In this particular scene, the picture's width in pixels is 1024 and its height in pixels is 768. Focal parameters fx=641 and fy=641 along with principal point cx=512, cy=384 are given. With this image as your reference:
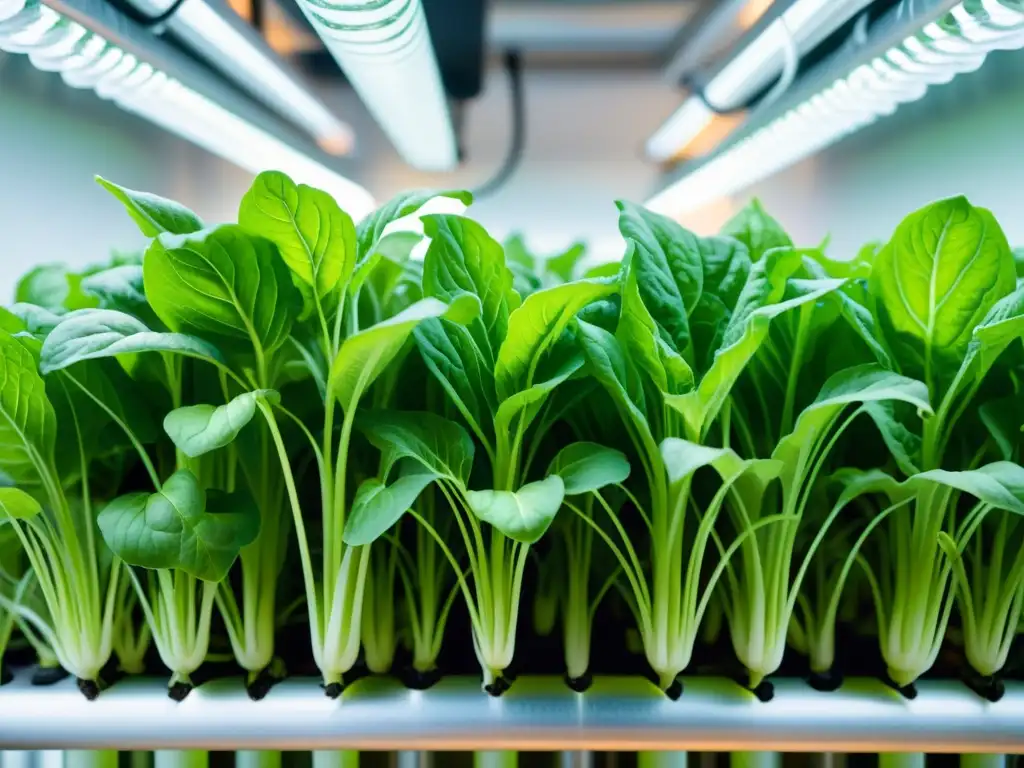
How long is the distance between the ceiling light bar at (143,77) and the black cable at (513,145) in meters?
0.68

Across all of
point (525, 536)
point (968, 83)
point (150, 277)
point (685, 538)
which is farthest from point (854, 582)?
point (968, 83)

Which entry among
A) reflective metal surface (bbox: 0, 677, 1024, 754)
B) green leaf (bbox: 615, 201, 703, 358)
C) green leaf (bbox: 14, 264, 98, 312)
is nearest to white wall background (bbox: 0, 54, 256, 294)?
green leaf (bbox: 14, 264, 98, 312)

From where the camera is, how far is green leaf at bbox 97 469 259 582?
443mm

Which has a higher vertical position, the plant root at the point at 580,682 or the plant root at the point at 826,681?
the plant root at the point at 580,682

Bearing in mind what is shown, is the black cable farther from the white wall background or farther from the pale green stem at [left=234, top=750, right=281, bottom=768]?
the pale green stem at [left=234, top=750, right=281, bottom=768]

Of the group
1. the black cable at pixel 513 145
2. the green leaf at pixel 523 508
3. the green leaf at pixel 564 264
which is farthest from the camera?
the black cable at pixel 513 145

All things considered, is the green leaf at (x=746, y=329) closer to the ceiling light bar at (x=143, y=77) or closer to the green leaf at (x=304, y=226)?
the green leaf at (x=304, y=226)

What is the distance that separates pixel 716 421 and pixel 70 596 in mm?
571

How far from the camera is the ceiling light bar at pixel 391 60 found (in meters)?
0.66

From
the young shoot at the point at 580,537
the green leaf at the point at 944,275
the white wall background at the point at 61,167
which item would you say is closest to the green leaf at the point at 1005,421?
the green leaf at the point at 944,275

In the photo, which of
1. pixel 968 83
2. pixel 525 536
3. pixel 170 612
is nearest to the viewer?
pixel 525 536

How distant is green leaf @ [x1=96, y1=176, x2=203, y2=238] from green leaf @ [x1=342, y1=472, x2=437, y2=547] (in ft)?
0.82

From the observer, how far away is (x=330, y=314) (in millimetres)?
520

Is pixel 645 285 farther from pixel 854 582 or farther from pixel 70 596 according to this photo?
pixel 70 596
